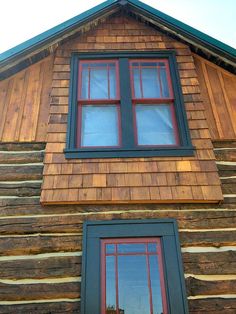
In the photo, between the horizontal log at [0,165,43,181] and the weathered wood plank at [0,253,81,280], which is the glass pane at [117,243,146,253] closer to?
the weathered wood plank at [0,253,81,280]

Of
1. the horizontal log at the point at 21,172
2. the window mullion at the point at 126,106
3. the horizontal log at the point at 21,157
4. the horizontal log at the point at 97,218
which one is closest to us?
the horizontal log at the point at 97,218

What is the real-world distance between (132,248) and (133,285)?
45 centimetres

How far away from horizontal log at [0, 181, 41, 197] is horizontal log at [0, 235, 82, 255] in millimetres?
659

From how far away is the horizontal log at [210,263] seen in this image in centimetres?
402

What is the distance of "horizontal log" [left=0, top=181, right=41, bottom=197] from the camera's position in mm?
4652

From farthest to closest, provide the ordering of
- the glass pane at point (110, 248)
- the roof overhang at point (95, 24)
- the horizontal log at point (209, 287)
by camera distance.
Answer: the roof overhang at point (95, 24) < the glass pane at point (110, 248) < the horizontal log at point (209, 287)

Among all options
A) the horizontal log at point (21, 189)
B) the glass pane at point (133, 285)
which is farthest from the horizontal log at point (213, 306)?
the horizontal log at point (21, 189)

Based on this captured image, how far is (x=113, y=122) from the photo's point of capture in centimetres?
546

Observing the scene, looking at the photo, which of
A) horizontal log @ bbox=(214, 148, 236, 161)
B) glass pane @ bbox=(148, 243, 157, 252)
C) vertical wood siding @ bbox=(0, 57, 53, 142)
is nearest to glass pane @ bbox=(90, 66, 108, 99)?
vertical wood siding @ bbox=(0, 57, 53, 142)

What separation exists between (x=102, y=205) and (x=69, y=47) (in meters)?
3.41

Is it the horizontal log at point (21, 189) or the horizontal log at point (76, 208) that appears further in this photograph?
the horizontal log at point (21, 189)

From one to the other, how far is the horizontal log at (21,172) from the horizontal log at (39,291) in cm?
152

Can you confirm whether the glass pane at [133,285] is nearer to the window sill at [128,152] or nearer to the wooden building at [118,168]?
the wooden building at [118,168]

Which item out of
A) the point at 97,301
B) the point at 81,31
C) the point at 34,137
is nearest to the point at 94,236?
the point at 97,301
